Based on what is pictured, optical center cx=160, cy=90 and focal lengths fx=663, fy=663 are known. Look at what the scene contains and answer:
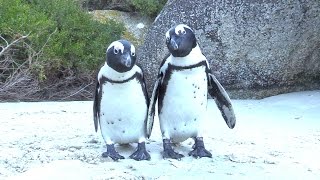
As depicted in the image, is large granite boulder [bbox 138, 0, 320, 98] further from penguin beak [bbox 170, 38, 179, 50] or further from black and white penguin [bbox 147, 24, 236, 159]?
penguin beak [bbox 170, 38, 179, 50]

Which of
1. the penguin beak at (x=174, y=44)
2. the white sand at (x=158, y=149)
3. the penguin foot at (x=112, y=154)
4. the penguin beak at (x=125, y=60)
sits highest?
the penguin beak at (x=174, y=44)

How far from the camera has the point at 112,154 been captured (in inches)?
116

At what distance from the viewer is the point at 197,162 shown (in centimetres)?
292

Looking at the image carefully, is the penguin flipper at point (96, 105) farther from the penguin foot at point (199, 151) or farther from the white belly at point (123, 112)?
the penguin foot at point (199, 151)

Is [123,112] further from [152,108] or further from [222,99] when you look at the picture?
[222,99]

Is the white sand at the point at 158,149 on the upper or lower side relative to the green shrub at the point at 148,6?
lower

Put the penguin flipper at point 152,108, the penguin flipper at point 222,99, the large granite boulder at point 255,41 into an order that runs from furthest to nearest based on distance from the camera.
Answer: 1. the large granite boulder at point 255,41
2. the penguin flipper at point 222,99
3. the penguin flipper at point 152,108

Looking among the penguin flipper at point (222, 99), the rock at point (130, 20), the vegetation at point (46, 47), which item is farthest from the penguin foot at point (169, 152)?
the rock at point (130, 20)

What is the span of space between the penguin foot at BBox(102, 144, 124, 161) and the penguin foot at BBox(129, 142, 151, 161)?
0.06 metres

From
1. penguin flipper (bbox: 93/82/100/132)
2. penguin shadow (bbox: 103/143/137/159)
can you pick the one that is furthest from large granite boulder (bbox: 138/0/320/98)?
penguin flipper (bbox: 93/82/100/132)

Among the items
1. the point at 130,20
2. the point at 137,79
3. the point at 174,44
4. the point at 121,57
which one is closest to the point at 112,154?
the point at 137,79

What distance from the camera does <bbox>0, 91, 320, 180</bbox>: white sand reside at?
276cm

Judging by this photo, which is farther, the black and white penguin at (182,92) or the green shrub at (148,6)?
the green shrub at (148,6)

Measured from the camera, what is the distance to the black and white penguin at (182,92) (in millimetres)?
2902
